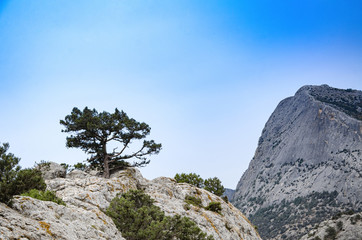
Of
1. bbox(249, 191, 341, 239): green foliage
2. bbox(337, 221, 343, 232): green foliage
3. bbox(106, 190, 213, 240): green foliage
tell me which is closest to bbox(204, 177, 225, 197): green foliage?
bbox(106, 190, 213, 240): green foliage

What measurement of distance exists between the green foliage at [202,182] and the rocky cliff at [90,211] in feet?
34.9

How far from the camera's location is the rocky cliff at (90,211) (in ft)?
28.6

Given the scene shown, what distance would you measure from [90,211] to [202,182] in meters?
35.5

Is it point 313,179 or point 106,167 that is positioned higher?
point 313,179

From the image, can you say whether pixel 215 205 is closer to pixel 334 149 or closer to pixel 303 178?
pixel 303 178

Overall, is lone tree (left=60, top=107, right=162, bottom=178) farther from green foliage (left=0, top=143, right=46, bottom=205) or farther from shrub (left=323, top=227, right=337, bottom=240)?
shrub (left=323, top=227, right=337, bottom=240)

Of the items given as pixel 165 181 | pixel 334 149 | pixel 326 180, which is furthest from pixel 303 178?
pixel 165 181

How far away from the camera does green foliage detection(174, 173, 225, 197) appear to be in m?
46.8

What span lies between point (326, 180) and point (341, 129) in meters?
43.8

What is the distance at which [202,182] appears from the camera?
4772 cm

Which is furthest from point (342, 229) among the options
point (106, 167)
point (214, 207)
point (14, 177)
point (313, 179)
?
point (313, 179)

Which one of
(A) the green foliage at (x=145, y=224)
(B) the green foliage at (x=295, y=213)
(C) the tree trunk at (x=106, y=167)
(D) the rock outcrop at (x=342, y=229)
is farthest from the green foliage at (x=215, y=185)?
(B) the green foliage at (x=295, y=213)

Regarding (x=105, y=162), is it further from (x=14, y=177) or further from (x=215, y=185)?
(x=215, y=185)

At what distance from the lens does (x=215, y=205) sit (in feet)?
100
